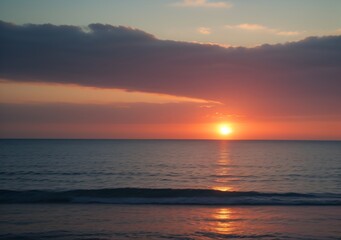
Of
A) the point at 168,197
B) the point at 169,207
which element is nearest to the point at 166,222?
the point at 169,207

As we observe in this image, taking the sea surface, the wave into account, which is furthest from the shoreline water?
the wave

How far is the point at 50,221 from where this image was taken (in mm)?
18750

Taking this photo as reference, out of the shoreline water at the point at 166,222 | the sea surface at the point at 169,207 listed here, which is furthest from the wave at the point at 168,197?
the shoreline water at the point at 166,222

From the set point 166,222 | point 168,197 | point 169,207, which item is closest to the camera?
point 166,222

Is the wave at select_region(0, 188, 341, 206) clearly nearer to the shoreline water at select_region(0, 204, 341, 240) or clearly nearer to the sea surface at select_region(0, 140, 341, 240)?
the sea surface at select_region(0, 140, 341, 240)

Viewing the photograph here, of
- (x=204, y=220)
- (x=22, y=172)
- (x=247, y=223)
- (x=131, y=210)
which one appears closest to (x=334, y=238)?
(x=247, y=223)

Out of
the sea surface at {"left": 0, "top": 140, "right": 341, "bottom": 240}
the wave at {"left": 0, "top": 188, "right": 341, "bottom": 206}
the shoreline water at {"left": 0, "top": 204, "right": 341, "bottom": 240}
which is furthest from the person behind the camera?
the wave at {"left": 0, "top": 188, "right": 341, "bottom": 206}

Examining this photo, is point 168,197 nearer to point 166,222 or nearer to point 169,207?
point 169,207

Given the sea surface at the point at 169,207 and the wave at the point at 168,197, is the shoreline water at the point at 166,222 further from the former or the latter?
the wave at the point at 168,197

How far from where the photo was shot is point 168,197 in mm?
27953

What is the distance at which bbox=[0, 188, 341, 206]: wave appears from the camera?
25938mm

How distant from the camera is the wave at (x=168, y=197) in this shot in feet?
85.1

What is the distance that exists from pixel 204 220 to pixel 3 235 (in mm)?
8779

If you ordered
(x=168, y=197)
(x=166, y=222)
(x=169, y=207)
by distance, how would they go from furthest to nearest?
1. (x=168, y=197)
2. (x=169, y=207)
3. (x=166, y=222)
